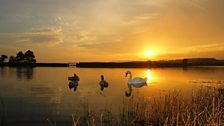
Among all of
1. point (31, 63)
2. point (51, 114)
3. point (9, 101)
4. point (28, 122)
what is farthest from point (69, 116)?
point (31, 63)

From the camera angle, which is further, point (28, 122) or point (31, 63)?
point (31, 63)

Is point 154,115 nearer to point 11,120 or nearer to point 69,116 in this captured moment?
point 69,116

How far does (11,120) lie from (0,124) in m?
0.63

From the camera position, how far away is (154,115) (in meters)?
10.6

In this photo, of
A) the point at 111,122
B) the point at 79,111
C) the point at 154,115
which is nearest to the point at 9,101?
the point at 79,111

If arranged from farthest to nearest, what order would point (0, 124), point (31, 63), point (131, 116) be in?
point (31, 63) → point (131, 116) → point (0, 124)

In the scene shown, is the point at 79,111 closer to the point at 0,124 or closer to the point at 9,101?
the point at 0,124

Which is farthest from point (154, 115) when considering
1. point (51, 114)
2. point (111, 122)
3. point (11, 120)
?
point (11, 120)

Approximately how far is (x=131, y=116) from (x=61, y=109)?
3866mm

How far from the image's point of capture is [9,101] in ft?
51.4

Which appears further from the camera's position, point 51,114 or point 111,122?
point 51,114

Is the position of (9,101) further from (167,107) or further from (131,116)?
(167,107)

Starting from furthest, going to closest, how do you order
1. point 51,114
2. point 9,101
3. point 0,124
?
point 9,101, point 51,114, point 0,124

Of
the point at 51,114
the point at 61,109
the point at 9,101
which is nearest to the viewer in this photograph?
the point at 51,114
